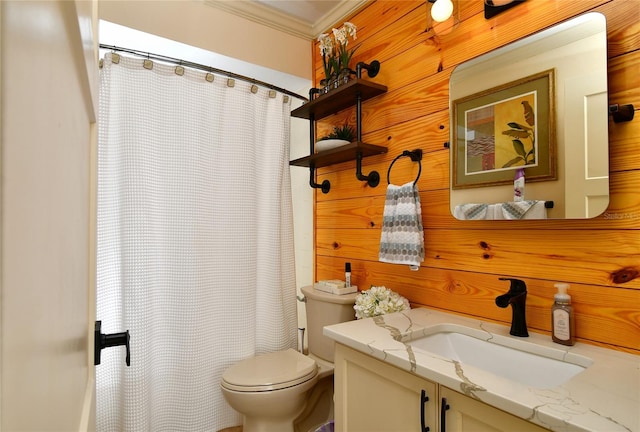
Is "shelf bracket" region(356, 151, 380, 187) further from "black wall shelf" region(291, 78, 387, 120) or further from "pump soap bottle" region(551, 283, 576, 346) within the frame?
"pump soap bottle" region(551, 283, 576, 346)

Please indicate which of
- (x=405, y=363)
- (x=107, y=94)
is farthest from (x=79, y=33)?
(x=107, y=94)

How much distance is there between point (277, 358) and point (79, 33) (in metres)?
1.78

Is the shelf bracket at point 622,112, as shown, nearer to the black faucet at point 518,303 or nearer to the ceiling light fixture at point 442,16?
the black faucet at point 518,303

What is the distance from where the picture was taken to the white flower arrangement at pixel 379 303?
5.09ft

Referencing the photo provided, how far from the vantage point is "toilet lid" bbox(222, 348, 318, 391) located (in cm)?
160

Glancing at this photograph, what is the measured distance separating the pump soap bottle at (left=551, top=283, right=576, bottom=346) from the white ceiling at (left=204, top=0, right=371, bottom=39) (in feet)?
5.64

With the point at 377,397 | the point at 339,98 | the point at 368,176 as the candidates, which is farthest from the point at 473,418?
the point at 339,98

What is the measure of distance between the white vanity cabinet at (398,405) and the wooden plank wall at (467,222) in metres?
0.53

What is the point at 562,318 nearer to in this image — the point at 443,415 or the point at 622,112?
the point at 443,415

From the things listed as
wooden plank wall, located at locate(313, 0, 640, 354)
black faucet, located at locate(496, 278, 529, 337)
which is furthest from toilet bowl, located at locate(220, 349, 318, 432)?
black faucet, located at locate(496, 278, 529, 337)

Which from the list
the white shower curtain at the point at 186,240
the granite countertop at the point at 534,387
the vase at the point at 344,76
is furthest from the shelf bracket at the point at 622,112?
the white shower curtain at the point at 186,240

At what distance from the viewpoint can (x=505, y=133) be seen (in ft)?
4.31

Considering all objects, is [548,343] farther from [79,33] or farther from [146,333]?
[146,333]

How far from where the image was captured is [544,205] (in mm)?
1191
